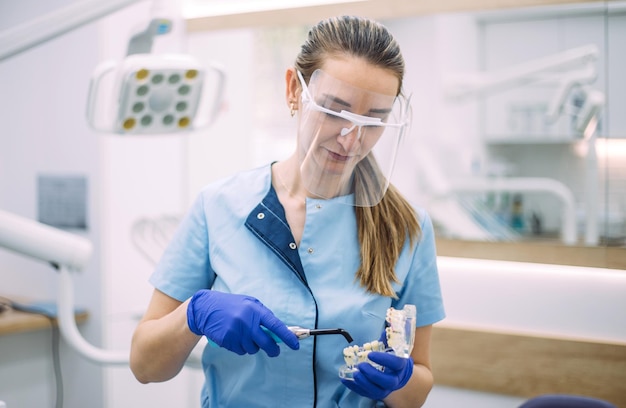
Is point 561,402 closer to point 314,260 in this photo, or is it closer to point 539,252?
point 539,252


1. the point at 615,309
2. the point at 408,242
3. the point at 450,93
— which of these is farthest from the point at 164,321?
the point at 450,93

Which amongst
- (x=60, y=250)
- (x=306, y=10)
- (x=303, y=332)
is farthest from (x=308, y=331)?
(x=306, y=10)

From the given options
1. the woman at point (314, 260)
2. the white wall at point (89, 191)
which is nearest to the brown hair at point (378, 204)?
the woman at point (314, 260)

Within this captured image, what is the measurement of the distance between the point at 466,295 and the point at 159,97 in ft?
3.64

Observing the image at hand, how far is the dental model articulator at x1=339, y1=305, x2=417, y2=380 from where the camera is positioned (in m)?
1.22

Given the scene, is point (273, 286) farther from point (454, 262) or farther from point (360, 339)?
point (454, 262)

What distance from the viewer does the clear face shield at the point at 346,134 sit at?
1.21 m

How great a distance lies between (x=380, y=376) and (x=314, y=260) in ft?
0.94

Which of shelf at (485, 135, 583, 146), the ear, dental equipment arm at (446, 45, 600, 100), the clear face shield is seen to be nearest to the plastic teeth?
the clear face shield

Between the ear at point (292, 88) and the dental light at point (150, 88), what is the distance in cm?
50

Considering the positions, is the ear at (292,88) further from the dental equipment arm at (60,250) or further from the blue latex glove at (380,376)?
the dental equipment arm at (60,250)

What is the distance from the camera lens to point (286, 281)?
4.39 ft

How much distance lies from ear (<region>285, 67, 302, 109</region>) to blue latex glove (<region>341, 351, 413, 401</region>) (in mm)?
522

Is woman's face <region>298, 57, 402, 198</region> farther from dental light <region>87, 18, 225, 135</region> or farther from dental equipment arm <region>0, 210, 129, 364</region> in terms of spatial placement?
dental equipment arm <region>0, 210, 129, 364</region>
